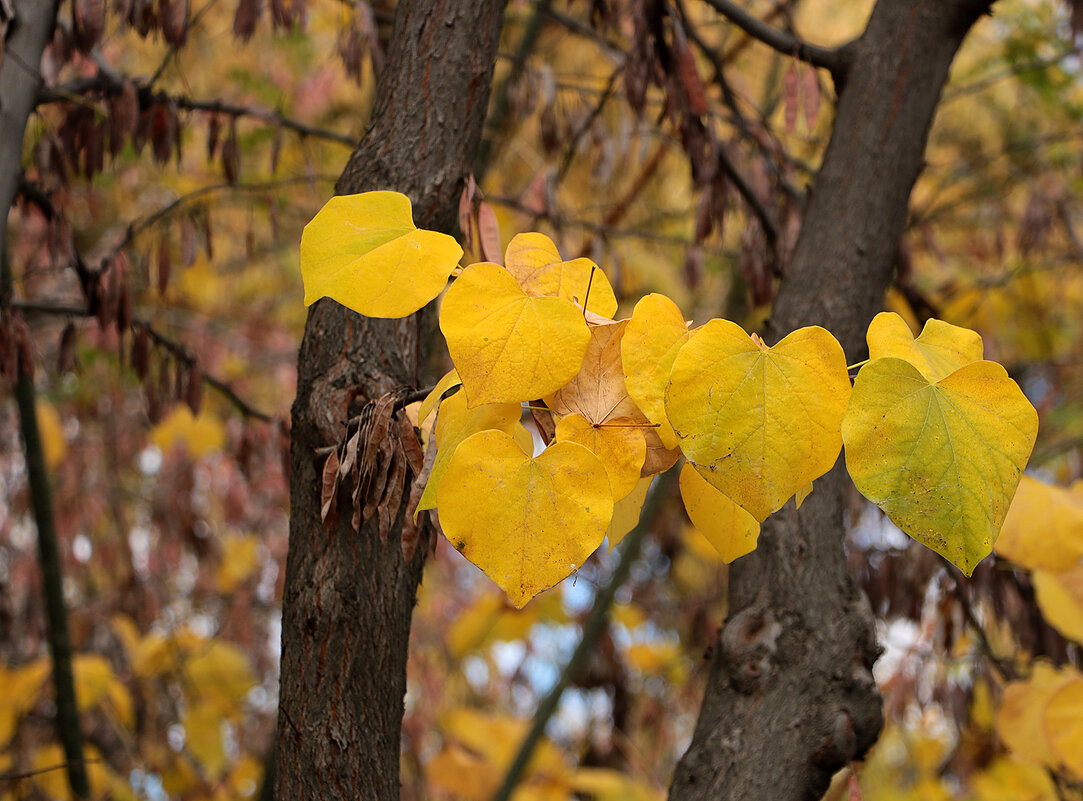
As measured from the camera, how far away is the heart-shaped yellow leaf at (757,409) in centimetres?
54

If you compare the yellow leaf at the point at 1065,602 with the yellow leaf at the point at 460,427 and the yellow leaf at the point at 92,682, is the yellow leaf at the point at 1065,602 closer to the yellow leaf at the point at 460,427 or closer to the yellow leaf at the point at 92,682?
the yellow leaf at the point at 460,427

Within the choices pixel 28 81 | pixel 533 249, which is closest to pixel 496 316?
pixel 533 249

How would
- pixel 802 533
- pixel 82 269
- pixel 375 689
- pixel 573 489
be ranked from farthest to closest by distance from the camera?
pixel 82 269 < pixel 802 533 < pixel 375 689 < pixel 573 489

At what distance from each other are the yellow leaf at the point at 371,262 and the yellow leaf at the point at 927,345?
313 millimetres

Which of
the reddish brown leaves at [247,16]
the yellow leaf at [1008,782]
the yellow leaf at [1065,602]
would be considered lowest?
the yellow leaf at [1008,782]

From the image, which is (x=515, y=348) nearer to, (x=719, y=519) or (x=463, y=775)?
(x=719, y=519)

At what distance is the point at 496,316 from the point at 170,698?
2835 millimetres

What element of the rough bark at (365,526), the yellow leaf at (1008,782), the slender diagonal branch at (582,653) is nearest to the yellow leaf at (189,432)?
the slender diagonal branch at (582,653)

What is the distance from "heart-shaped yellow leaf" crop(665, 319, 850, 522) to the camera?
1.77ft

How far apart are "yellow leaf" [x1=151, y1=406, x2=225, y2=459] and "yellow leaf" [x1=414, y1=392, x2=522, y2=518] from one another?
7.30 ft

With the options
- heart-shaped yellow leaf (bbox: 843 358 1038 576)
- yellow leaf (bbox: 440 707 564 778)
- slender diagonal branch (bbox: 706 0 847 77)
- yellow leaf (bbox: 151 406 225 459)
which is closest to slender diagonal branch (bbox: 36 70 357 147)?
slender diagonal branch (bbox: 706 0 847 77)

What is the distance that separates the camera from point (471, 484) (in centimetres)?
56

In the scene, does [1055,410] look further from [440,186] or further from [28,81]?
[28,81]

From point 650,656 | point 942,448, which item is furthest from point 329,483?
point 650,656
